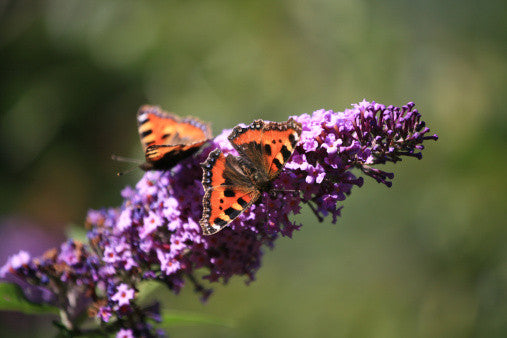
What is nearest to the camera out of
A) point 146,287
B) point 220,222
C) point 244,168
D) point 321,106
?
point 220,222

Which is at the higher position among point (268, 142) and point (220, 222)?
point (268, 142)

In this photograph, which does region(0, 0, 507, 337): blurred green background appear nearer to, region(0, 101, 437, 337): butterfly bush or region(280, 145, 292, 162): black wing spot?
region(0, 101, 437, 337): butterfly bush

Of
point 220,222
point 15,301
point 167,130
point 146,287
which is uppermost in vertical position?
point 167,130

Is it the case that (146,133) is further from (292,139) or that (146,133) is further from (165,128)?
(292,139)

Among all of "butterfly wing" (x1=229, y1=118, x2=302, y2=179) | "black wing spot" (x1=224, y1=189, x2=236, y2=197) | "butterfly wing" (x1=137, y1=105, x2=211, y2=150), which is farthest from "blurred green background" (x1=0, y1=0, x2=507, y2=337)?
"black wing spot" (x1=224, y1=189, x2=236, y2=197)

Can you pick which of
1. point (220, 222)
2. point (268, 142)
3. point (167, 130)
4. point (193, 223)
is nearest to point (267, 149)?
point (268, 142)

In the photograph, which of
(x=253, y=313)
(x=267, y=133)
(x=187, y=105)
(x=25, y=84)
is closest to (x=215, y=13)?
(x=187, y=105)

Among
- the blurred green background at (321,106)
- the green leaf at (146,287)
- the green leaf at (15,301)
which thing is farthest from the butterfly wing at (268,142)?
the blurred green background at (321,106)

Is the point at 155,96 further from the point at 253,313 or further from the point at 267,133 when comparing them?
the point at 267,133
